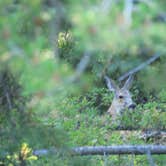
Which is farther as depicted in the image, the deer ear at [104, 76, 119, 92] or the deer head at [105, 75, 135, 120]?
the deer head at [105, 75, 135, 120]

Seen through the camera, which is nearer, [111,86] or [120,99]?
[111,86]

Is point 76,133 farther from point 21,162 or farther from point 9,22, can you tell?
point 9,22

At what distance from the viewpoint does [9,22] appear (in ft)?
6.21

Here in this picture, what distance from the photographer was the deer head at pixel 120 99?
7703mm

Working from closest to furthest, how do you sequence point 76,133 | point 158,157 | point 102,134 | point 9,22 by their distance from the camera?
point 9,22, point 158,157, point 76,133, point 102,134

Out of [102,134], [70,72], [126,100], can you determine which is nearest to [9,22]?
[70,72]

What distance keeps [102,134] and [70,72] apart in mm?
4519

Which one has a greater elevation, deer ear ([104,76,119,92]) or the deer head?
deer ear ([104,76,119,92])

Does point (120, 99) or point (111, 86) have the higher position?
point (111, 86)

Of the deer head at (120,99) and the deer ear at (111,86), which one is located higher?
the deer ear at (111,86)

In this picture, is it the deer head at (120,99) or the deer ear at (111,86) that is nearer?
the deer ear at (111,86)

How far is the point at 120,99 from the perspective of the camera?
316 inches

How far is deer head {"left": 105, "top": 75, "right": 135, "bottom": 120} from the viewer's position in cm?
770

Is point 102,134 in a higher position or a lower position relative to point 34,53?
lower
